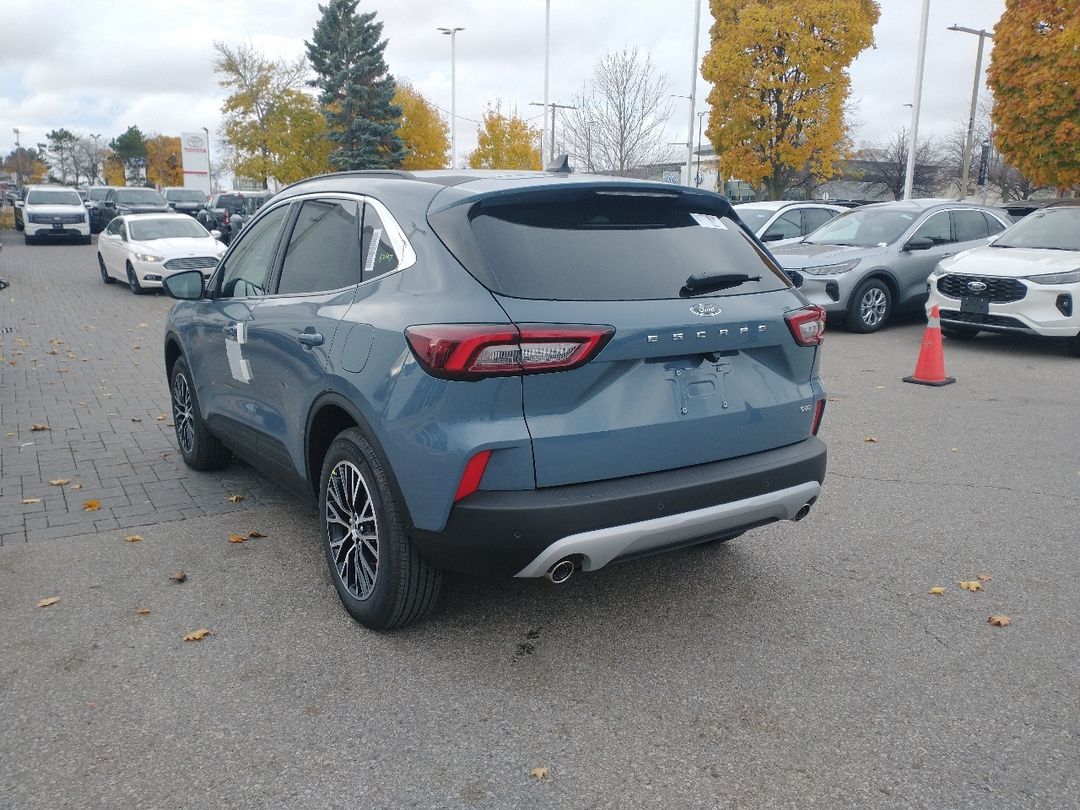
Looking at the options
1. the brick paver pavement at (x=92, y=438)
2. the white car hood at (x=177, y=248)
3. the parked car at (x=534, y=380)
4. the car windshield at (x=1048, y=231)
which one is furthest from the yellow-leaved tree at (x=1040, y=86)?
the parked car at (x=534, y=380)

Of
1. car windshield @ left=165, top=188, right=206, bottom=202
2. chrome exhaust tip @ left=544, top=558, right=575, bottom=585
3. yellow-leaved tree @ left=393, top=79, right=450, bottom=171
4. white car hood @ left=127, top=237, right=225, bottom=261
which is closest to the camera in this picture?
chrome exhaust tip @ left=544, top=558, right=575, bottom=585

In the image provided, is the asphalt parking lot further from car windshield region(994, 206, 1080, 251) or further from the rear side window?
car windshield region(994, 206, 1080, 251)

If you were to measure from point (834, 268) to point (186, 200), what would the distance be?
36.4 metres

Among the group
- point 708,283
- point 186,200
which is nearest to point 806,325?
point 708,283

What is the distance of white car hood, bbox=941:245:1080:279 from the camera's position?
1027cm

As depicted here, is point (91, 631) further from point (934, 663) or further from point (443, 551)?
point (934, 663)

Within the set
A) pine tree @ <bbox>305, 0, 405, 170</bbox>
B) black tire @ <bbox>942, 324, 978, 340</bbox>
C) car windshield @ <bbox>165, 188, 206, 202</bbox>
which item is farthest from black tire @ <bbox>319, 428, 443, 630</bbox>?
pine tree @ <bbox>305, 0, 405, 170</bbox>

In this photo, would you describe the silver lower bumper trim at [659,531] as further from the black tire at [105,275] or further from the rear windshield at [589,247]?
the black tire at [105,275]

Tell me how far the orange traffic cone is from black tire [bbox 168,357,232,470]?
661 centimetres

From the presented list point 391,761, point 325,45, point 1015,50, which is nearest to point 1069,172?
point 1015,50

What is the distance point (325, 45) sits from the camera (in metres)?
50.2

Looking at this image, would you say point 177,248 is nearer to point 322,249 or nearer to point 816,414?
point 322,249

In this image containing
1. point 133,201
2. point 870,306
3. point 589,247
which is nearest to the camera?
point 589,247

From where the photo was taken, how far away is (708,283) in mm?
3482
